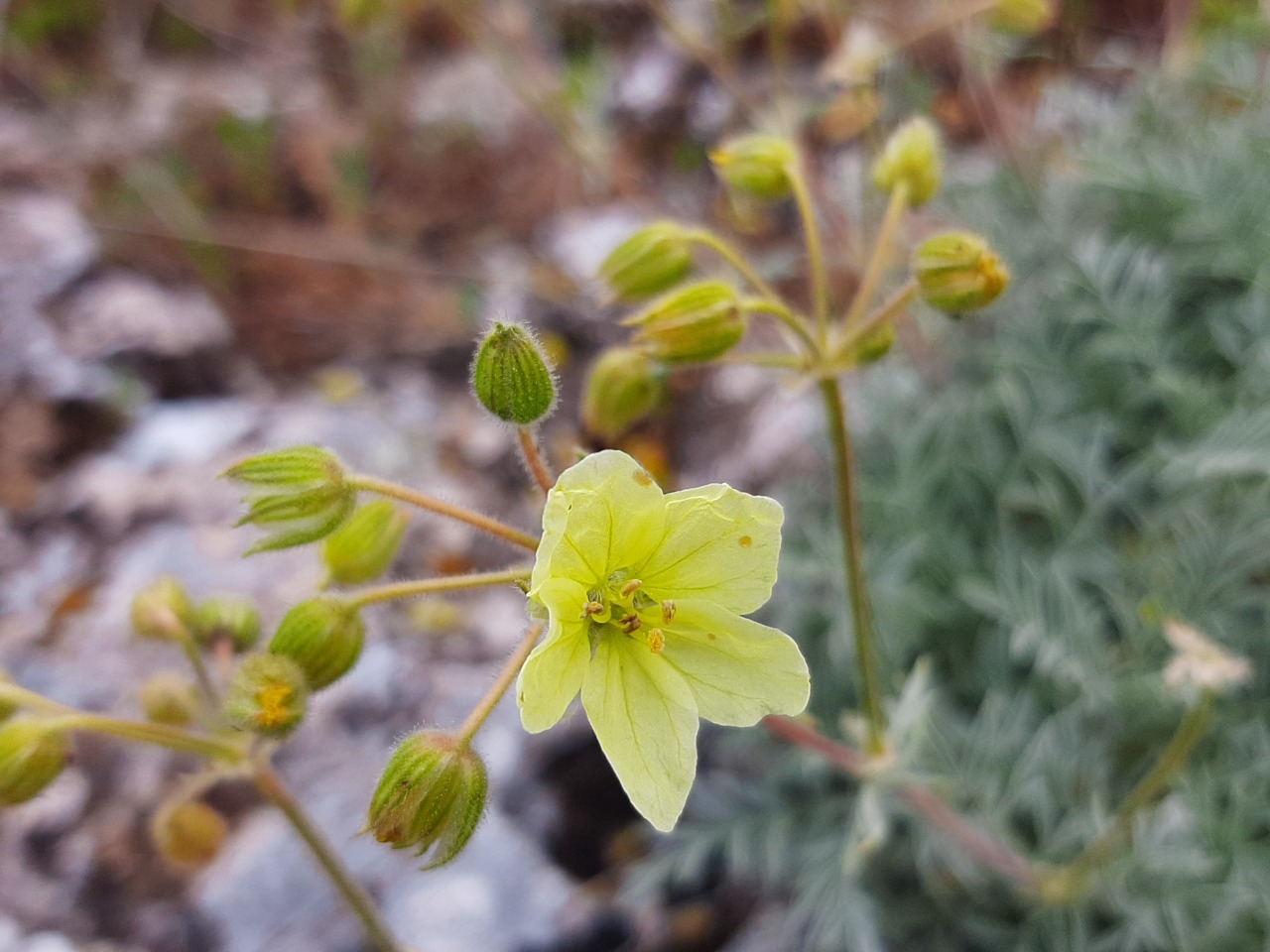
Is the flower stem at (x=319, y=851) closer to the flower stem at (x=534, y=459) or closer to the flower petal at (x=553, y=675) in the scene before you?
the flower petal at (x=553, y=675)

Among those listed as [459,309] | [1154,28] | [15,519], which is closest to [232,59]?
[459,309]

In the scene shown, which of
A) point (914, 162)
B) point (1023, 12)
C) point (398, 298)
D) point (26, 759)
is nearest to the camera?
point (26, 759)

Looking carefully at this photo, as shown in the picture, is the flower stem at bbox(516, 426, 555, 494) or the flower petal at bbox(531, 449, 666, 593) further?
the flower stem at bbox(516, 426, 555, 494)

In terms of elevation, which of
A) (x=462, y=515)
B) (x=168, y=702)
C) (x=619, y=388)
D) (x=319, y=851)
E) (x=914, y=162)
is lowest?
(x=319, y=851)

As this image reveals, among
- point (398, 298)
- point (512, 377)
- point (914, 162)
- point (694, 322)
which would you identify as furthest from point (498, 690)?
point (398, 298)

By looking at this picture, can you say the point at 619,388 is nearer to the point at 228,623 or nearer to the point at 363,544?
the point at 363,544

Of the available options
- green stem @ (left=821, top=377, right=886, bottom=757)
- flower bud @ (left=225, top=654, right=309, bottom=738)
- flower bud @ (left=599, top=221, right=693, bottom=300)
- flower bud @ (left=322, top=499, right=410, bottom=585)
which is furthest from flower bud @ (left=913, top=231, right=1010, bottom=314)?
flower bud @ (left=225, top=654, right=309, bottom=738)

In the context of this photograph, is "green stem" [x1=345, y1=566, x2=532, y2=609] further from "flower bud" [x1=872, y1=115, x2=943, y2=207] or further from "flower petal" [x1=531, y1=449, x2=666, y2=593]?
"flower bud" [x1=872, y1=115, x2=943, y2=207]
